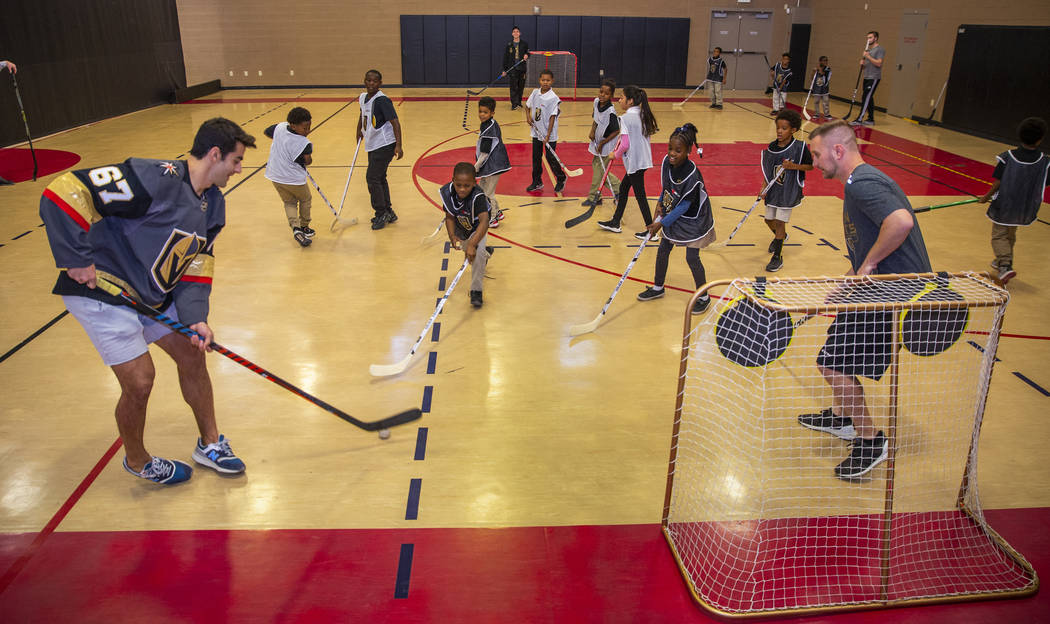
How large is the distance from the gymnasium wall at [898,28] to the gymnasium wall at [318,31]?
185 cm

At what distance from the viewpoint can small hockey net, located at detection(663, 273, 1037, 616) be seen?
10.2ft

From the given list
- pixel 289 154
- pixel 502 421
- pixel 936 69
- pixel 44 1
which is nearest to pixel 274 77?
pixel 44 1

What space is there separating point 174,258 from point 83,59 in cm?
1549

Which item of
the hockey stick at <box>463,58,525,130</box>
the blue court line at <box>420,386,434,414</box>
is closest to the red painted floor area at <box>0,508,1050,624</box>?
the blue court line at <box>420,386,434,414</box>

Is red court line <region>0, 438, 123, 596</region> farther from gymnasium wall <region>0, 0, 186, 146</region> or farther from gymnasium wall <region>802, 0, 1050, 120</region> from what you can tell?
gymnasium wall <region>802, 0, 1050, 120</region>

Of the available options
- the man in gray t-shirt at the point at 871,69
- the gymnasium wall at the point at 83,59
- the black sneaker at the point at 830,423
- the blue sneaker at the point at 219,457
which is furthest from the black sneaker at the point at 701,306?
the gymnasium wall at the point at 83,59

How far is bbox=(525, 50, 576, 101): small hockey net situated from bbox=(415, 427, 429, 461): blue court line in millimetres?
17464

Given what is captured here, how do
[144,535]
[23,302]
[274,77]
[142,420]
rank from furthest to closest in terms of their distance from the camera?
[274,77] < [23,302] < [142,420] < [144,535]

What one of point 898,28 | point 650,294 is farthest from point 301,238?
point 898,28

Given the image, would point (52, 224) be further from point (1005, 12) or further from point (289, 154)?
point (1005, 12)

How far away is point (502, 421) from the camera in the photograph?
4.38 m

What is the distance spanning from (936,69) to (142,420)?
17732mm

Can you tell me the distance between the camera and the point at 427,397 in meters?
4.64

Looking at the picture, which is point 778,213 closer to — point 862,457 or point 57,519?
point 862,457
